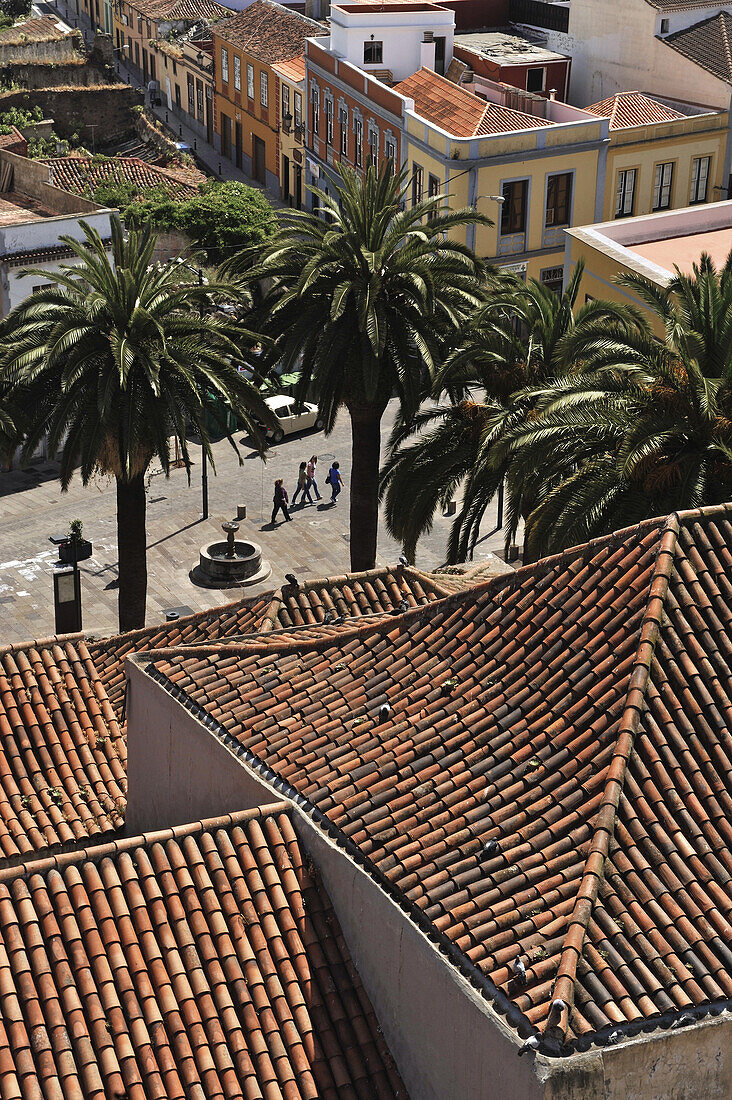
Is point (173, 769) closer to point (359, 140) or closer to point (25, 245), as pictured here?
point (25, 245)

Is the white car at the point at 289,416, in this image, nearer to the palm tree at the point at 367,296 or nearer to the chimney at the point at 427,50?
the palm tree at the point at 367,296

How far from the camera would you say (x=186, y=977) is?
13.3 meters

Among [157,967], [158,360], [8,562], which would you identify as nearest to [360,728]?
[157,967]

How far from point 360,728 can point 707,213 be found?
33.3 m

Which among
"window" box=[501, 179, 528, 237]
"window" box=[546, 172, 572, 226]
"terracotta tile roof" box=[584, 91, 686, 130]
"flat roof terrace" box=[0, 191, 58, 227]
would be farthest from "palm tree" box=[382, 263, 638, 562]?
"terracotta tile roof" box=[584, 91, 686, 130]

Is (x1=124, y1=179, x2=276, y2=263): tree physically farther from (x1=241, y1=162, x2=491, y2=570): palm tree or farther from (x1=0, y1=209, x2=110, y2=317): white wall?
(x1=241, y1=162, x2=491, y2=570): palm tree

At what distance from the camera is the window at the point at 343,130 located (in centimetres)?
6275

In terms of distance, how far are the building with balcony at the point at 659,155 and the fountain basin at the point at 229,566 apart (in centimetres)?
2445

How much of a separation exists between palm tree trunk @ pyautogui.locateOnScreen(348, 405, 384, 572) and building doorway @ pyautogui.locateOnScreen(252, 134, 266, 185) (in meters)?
47.1

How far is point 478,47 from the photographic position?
66750 millimetres

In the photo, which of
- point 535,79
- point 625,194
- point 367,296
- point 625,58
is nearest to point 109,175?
point 535,79

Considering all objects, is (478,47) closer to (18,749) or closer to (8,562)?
(8,562)

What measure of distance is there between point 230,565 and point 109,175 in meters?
30.6

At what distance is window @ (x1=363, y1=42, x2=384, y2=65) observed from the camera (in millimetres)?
62938
